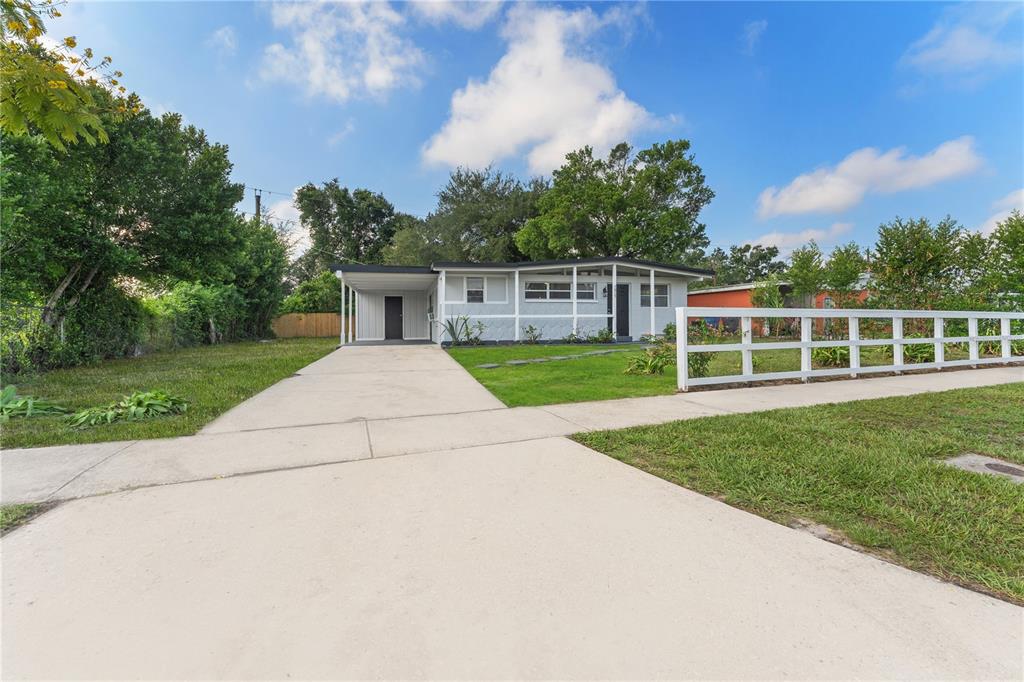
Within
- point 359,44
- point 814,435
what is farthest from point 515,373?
point 359,44

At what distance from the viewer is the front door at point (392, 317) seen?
68.6 feet

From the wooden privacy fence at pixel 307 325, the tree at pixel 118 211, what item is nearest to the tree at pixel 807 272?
the tree at pixel 118 211

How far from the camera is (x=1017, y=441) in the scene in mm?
3717

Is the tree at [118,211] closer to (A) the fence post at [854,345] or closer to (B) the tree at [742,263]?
(A) the fence post at [854,345]

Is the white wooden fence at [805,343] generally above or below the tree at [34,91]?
below

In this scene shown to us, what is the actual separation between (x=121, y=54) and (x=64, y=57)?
285 centimetres

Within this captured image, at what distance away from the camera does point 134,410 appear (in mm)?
4766

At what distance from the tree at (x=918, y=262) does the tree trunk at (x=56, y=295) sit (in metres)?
21.2


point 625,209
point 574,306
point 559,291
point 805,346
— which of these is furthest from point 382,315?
point 805,346

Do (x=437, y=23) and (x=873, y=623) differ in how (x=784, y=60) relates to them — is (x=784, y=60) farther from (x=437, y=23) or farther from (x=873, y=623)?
(x=873, y=623)

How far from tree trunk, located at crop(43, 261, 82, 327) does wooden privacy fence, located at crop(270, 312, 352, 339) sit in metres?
15.5

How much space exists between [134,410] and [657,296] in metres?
17.0

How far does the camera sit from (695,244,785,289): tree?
156ft

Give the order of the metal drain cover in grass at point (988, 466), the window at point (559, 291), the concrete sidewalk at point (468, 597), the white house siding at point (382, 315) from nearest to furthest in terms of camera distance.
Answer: the concrete sidewalk at point (468, 597) → the metal drain cover in grass at point (988, 466) → the window at point (559, 291) → the white house siding at point (382, 315)
